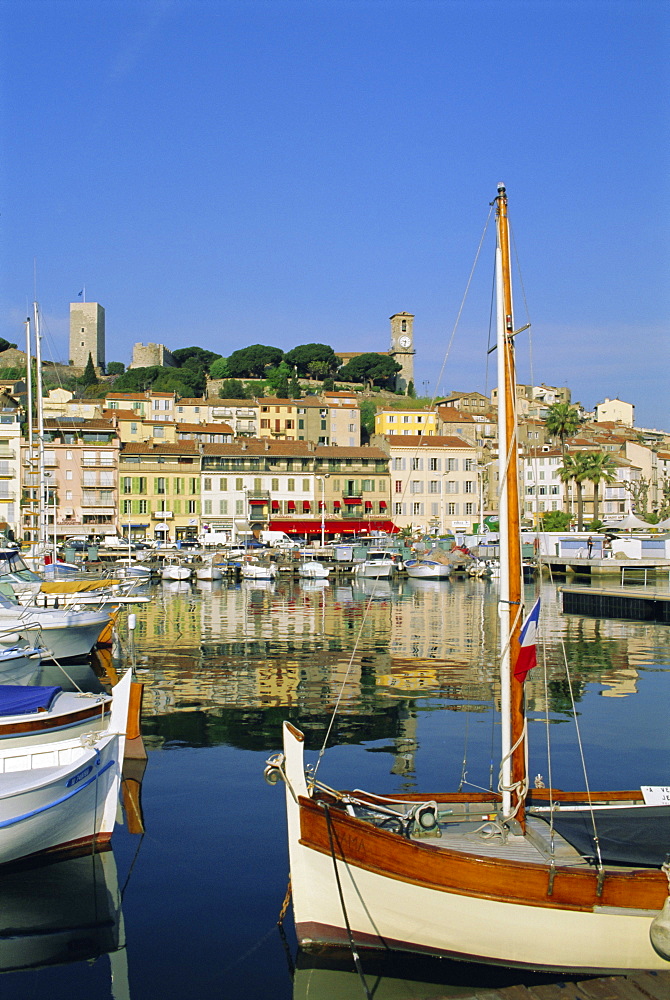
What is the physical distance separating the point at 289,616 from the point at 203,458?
164ft

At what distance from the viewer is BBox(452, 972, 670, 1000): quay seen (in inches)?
321

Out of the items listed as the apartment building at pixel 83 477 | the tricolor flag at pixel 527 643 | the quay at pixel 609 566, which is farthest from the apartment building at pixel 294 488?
the tricolor flag at pixel 527 643

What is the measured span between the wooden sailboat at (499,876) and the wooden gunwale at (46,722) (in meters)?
5.89

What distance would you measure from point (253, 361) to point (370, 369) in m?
22.8

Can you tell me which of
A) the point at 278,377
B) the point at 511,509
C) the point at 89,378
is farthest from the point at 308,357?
the point at 511,509

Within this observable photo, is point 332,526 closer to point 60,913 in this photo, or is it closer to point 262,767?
point 262,767

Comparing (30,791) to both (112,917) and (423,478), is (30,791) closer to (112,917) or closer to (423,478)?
(112,917)

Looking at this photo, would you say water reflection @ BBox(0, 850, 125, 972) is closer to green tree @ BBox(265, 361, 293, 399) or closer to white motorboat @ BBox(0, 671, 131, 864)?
white motorboat @ BBox(0, 671, 131, 864)

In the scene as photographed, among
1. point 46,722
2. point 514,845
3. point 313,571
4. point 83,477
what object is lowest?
point 313,571

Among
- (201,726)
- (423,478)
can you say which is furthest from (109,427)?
(201,726)

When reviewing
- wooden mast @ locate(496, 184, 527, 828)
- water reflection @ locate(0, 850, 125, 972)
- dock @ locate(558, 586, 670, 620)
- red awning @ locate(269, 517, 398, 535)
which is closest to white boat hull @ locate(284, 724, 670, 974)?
wooden mast @ locate(496, 184, 527, 828)

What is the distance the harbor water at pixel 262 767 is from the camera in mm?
9461

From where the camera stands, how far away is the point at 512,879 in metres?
8.45

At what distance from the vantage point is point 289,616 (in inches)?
1763
